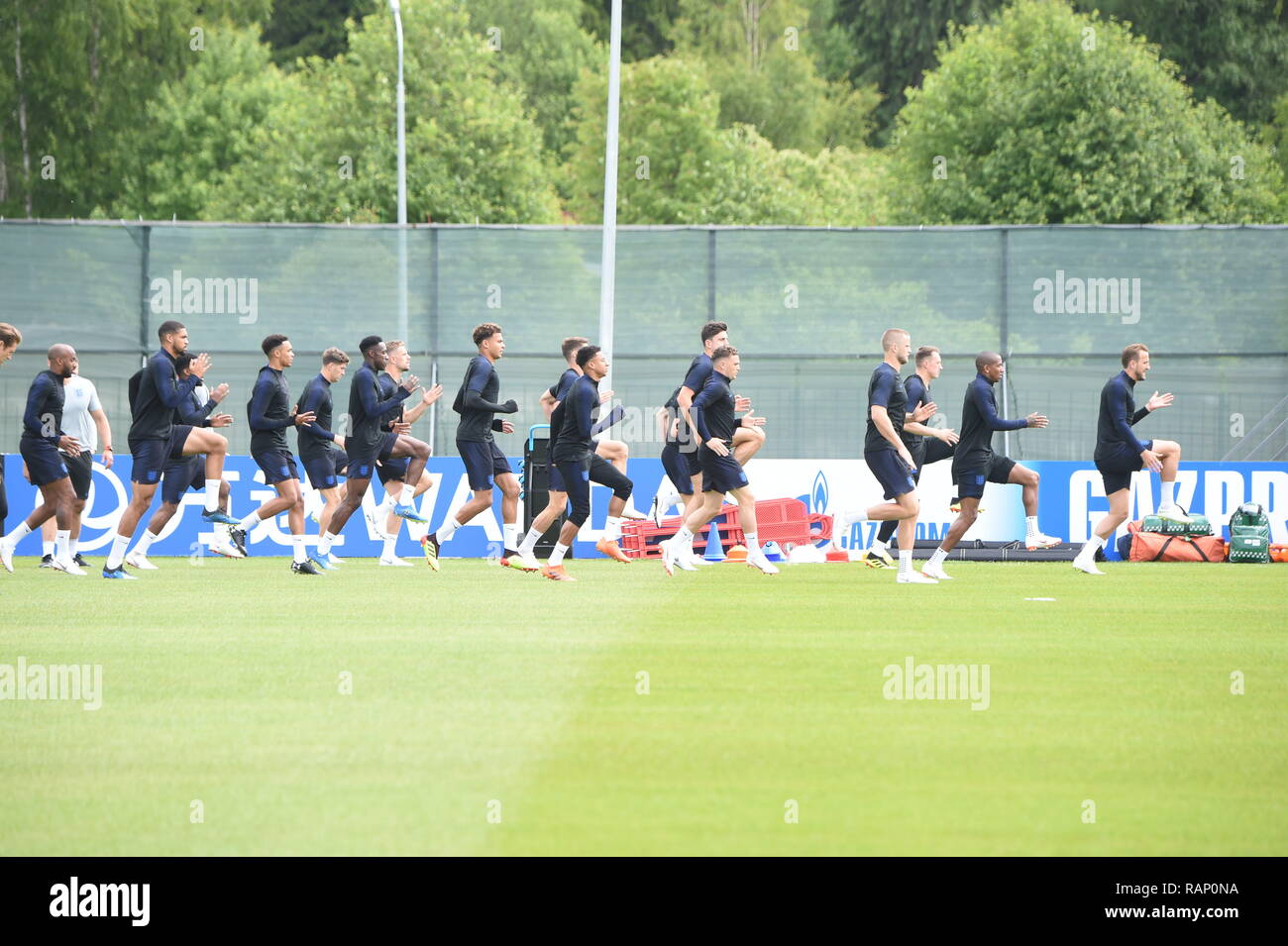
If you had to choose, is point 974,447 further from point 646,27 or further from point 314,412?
point 646,27

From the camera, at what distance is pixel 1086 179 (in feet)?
147

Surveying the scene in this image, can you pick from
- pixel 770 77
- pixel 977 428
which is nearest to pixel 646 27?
pixel 770 77

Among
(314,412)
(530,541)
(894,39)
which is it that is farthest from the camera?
(894,39)

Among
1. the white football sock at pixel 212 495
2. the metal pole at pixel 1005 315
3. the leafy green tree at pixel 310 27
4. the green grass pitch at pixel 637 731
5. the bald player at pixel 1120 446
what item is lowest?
the green grass pitch at pixel 637 731

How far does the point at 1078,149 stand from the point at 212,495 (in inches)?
1177

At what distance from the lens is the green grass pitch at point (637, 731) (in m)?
6.56

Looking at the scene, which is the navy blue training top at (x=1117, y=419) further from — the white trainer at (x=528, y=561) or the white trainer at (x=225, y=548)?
the white trainer at (x=225, y=548)

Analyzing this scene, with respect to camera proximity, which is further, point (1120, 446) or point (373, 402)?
point (373, 402)

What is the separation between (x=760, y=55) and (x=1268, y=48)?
19271 millimetres

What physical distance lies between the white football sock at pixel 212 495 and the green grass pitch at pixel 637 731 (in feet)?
11.7

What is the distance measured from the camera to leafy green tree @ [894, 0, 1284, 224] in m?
44.4

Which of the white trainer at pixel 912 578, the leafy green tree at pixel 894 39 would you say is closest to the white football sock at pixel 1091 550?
the white trainer at pixel 912 578

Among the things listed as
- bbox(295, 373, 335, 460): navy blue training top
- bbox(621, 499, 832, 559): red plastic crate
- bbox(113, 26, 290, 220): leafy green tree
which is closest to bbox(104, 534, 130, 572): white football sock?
bbox(295, 373, 335, 460): navy blue training top

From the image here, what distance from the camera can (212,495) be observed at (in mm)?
18906
